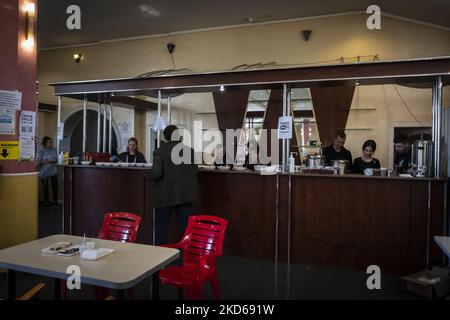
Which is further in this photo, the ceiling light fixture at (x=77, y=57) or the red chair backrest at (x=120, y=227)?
the ceiling light fixture at (x=77, y=57)

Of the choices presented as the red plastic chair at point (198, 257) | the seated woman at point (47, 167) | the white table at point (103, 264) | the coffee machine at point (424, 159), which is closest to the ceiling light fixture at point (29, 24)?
the white table at point (103, 264)

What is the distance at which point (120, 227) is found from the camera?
2996 mm

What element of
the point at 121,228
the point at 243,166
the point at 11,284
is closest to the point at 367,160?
the point at 243,166

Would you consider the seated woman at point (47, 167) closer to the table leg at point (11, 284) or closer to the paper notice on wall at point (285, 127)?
the paper notice on wall at point (285, 127)

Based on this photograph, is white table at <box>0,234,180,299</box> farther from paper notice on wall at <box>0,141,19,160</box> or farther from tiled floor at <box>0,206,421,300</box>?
paper notice on wall at <box>0,141,19,160</box>

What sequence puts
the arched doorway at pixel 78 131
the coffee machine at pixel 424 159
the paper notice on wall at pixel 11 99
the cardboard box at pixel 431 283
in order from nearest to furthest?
the cardboard box at pixel 431 283, the paper notice on wall at pixel 11 99, the coffee machine at pixel 424 159, the arched doorway at pixel 78 131

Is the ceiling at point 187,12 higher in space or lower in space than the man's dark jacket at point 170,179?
higher

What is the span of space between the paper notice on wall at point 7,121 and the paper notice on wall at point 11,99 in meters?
0.04

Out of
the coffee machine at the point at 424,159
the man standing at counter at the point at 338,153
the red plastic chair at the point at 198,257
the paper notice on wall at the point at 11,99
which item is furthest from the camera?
the man standing at counter at the point at 338,153

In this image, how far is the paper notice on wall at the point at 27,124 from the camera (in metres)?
3.73

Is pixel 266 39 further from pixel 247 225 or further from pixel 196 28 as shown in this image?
pixel 247 225

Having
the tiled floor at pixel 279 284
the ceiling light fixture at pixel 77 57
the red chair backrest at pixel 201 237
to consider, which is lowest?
the tiled floor at pixel 279 284

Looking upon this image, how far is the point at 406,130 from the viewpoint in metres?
6.22

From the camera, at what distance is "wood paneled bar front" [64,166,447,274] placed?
12.3 feet
